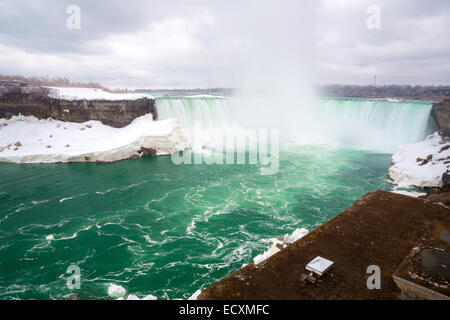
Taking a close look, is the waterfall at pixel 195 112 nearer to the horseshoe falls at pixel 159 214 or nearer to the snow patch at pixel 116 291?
the horseshoe falls at pixel 159 214

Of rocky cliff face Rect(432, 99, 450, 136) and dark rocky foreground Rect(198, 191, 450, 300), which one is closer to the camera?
dark rocky foreground Rect(198, 191, 450, 300)

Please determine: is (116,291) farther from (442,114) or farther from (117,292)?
(442,114)

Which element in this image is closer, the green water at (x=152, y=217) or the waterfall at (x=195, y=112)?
the green water at (x=152, y=217)

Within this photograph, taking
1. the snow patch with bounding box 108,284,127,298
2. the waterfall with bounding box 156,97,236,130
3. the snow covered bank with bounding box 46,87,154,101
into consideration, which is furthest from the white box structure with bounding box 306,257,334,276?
the snow covered bank with bounding box 46,87,154,101

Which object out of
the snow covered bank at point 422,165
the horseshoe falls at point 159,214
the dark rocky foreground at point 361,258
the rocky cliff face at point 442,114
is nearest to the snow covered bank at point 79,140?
the horseshoe falls at point 159,214

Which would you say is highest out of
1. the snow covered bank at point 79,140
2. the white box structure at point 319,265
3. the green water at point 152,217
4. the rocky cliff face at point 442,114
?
the rocky cliff face at point 442,114

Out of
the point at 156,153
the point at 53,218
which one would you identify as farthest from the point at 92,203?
the point at 156,153

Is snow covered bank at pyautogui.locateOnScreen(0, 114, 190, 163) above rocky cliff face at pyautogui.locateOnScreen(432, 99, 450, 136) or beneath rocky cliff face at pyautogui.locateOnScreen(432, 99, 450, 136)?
beneath

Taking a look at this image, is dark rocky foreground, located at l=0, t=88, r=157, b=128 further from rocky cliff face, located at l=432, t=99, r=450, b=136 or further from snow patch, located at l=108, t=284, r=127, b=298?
rocky cliff face, located at l=432, t=99, r=450, b=136
